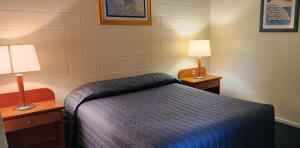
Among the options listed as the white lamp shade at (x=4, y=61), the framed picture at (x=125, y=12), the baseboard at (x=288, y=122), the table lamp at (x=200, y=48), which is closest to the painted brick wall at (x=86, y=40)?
the framed picture at (x=125, y=12)

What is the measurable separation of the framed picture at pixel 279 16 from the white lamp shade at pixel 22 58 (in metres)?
2.62

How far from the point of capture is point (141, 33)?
307cm

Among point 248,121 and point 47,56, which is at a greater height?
point 47,56

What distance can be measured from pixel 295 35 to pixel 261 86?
2.50ft

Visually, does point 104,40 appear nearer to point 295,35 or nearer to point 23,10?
point 23,10

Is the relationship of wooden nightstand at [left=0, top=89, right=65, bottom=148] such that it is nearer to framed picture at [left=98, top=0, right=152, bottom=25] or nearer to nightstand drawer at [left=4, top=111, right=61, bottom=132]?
nightstand drawer at [left=4, top=111, right=61, bottom=132]

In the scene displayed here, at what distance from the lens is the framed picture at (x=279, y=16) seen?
109 inches

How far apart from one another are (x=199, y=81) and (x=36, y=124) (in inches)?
76.6

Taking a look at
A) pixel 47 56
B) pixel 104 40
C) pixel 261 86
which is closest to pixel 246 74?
pixel 261 86

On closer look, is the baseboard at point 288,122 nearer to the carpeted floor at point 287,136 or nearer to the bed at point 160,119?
the carpeted floor at point 287,136

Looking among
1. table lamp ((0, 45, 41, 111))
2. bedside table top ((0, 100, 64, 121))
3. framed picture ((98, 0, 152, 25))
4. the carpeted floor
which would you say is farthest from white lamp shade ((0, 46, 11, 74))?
the carpeted floor

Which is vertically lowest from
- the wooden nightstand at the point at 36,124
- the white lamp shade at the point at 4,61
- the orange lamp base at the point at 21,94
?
the wooden nightstand at the point at 36,124

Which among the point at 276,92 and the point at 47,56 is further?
the point at 276,92

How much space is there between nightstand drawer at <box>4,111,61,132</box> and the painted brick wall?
1.52 feet
